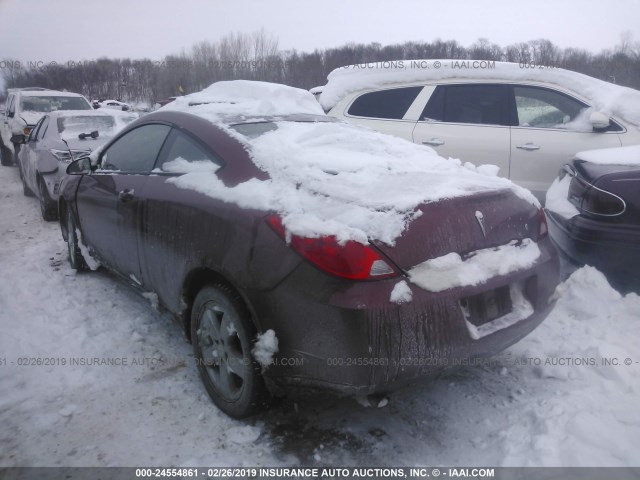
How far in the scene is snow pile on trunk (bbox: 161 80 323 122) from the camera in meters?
3.31

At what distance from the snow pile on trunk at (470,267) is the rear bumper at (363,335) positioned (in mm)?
37

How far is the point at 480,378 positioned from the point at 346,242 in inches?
57.4

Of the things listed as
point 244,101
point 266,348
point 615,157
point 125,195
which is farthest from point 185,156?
point 615,157

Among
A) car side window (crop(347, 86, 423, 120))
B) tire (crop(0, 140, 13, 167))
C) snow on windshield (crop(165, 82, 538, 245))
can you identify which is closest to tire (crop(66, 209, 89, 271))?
snow on windshield (crop(165, 82, 538, 245))

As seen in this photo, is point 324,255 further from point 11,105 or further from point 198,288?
point 11,105

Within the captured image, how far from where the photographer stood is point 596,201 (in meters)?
3.62

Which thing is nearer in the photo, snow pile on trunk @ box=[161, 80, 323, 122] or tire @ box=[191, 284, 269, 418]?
tire @ box=[191, 284, 269, 418]

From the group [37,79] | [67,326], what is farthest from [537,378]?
[37,79]

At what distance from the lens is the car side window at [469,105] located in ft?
18.0

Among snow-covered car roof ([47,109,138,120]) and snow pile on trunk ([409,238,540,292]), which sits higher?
snow-covered car roof ([47,109,138,120])

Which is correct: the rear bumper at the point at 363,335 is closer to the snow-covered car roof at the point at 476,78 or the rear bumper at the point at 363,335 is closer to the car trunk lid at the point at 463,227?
the car trunk lid at the point at 463,227

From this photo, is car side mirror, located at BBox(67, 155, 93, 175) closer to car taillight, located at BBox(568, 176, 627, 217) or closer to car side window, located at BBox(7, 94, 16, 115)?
car taillight, located at BBox(568, 176, 627, 217)

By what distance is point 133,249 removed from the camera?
335 centimetres

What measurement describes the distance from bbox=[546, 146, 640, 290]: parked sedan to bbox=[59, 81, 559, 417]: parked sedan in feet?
3.54
